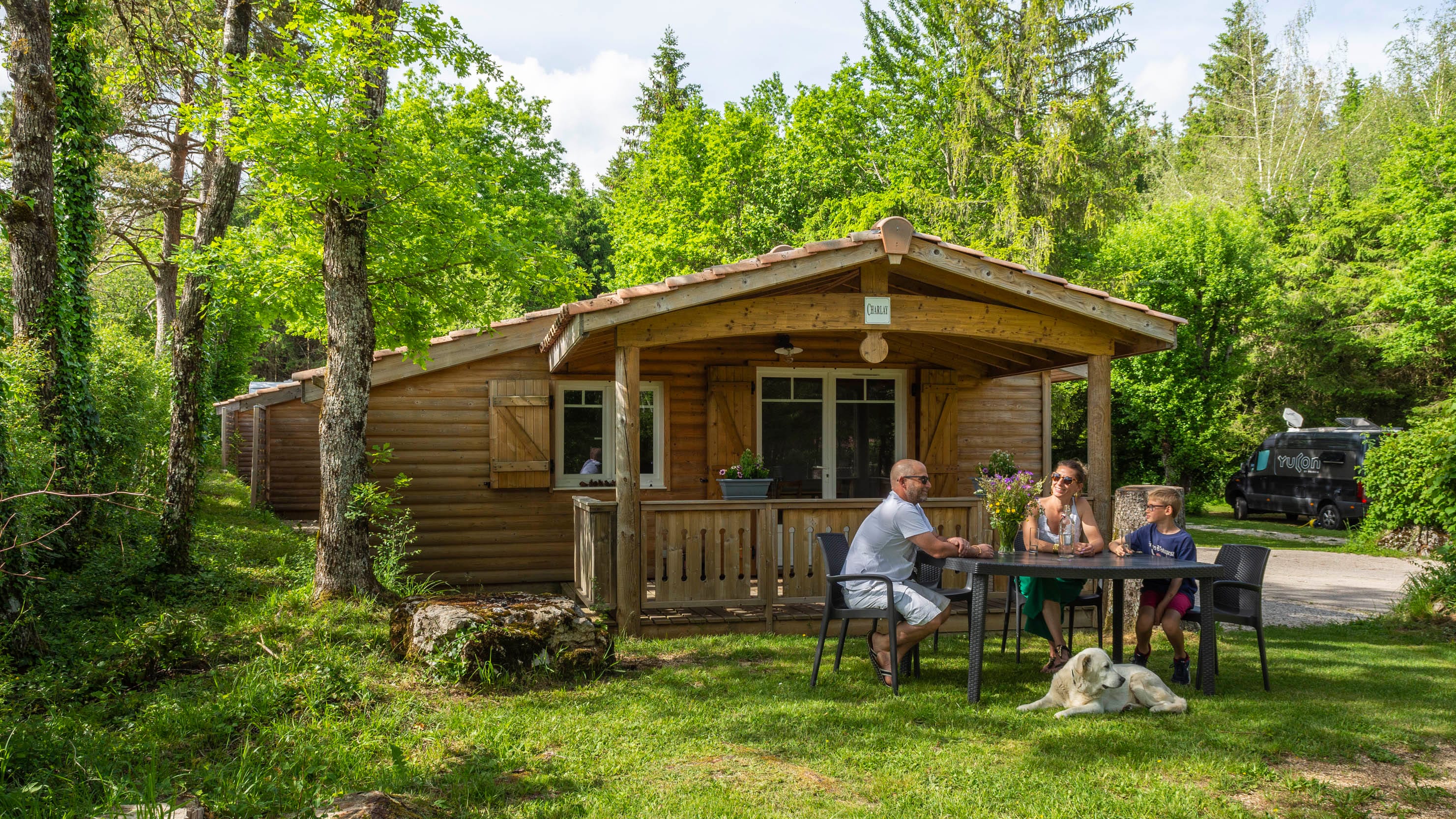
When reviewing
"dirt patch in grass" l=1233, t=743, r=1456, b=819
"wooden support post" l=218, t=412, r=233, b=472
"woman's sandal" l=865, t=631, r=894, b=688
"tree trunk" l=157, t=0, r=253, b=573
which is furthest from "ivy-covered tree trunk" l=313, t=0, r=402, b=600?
"wooden support post" l=218, t=412, r=233, b=472

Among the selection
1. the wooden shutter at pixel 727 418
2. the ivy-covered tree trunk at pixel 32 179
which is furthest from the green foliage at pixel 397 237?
the wooden shutter at pixel 727 418

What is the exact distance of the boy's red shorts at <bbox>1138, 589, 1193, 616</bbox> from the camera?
17.7 ft

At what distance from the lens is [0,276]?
10359 mm

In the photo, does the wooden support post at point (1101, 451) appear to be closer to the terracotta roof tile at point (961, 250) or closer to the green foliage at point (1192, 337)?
the terracotta roof tile at point (961, 250)

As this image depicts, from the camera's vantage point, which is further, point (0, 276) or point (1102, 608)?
point (0, 276)

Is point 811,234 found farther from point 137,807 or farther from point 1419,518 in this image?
point 137,807

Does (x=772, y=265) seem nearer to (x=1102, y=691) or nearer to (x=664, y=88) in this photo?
(x=1102, y=691)

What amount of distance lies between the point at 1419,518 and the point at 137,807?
49.8 feet

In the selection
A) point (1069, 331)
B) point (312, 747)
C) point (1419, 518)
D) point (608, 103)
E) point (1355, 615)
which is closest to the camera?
point (312, 747)

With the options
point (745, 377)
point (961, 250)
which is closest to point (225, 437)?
point (745, 377)

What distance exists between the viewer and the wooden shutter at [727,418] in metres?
9.70

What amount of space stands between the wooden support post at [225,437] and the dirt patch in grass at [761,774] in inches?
838

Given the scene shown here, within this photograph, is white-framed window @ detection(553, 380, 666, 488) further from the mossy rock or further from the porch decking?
the mossy rock

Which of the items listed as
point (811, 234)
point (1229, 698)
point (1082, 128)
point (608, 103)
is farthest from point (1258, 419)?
point (608, 103)
